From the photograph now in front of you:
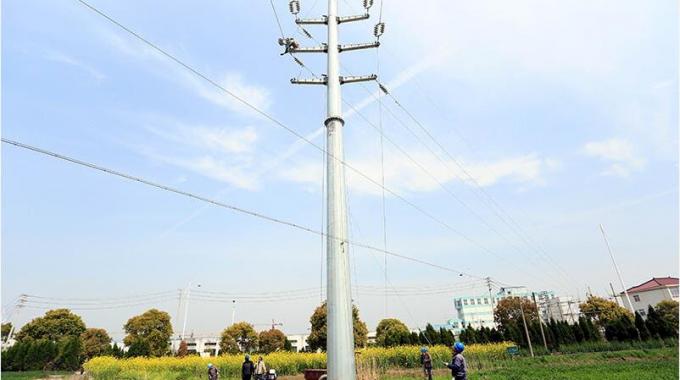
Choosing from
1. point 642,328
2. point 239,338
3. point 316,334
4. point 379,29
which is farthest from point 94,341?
point 642,328

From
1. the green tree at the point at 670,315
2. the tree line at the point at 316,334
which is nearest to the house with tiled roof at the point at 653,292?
the tree line at the point at 316,334

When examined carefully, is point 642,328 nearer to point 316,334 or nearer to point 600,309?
point 600,309

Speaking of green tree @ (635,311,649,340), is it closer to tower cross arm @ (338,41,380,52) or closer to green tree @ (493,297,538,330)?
green tree @ (493,297,538,330)

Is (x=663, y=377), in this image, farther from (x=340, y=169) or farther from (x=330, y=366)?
(x=340, y=169)

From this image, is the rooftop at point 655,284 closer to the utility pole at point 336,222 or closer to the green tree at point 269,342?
the green tree at point 269,342

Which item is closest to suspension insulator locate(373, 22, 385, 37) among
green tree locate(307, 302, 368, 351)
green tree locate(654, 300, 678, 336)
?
Result: green tree locate(307, 302, 368, 351)

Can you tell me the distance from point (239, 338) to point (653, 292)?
195ft

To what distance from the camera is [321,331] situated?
31750 millimetres

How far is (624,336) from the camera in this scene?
28.5 metres

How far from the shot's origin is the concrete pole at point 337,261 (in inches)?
259

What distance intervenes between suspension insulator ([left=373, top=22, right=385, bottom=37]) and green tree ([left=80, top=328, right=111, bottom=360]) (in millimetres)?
47076

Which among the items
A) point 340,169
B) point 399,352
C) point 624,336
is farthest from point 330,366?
point 624,336

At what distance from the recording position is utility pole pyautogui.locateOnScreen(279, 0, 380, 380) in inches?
261

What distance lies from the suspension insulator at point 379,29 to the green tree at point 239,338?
4621 centimetres
